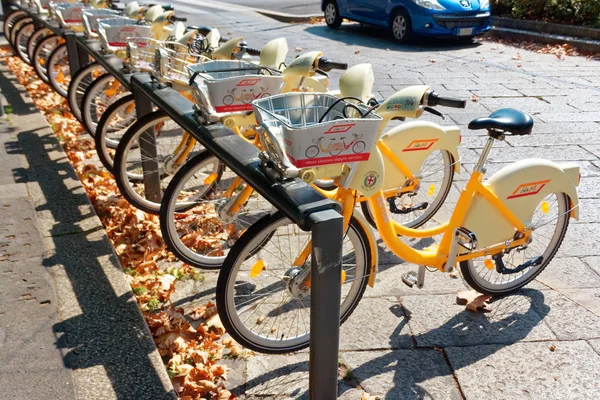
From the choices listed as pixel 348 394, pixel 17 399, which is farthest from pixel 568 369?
pixel 17 399

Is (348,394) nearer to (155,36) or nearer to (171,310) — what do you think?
(171,310)

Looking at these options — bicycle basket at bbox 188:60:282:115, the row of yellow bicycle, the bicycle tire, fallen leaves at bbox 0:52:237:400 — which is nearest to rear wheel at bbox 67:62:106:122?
the bicycle tire

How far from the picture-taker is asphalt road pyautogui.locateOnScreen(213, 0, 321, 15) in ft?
54.6

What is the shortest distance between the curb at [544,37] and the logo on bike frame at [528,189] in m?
8.51

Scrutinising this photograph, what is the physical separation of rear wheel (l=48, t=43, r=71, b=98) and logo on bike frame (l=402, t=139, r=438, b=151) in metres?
4.79

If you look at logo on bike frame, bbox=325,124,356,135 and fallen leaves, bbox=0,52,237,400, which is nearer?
logo on bike frame, bbox=325,124,356,135

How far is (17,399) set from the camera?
2.81 meters

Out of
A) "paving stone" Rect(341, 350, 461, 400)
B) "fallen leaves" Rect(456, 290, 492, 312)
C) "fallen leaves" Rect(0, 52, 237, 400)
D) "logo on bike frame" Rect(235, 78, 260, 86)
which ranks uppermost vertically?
"logo on bike frame" Rect(235, 78, 260, 86)

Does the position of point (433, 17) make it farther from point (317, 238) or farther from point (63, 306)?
point (317, 238)

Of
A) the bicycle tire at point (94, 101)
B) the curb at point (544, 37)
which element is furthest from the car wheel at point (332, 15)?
the bicycle tire at point (94, 101)

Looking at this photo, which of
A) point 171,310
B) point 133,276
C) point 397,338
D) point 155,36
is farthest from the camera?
point 155,36

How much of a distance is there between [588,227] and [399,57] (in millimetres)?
6666

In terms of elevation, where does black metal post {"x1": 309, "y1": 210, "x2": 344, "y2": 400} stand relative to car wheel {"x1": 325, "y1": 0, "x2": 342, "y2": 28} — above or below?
above

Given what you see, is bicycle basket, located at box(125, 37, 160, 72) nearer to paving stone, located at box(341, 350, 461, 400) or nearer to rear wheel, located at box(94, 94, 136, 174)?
rear wheel, located at box(94, 94, 136, 174)
